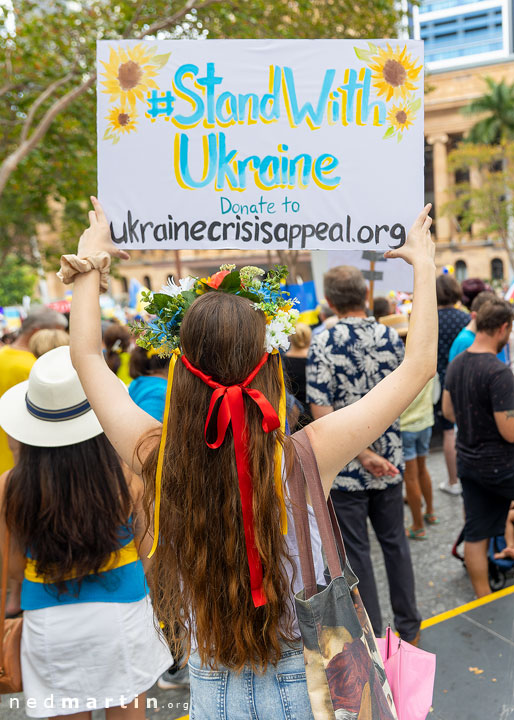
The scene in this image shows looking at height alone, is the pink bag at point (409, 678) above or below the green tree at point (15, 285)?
below

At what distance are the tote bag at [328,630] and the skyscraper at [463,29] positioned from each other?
10785 centimetres

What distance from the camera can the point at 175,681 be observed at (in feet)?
10.2

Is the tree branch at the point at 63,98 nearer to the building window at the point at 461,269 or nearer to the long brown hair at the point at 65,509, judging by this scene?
the long brown hair at the point at 65,509

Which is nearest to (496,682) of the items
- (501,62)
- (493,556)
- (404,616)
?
(404,616)

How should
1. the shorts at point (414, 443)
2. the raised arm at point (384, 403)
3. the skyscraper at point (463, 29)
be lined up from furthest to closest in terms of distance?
the skyscraper at point (463, 29) < the shorts at point (414, 443) < the raised arm at point (384, 403)

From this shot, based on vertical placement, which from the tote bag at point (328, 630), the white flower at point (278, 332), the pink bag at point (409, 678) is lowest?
the pink bag at point (409, 678)

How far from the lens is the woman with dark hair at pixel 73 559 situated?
202 centimetres

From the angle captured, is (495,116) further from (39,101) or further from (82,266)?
(82,266)

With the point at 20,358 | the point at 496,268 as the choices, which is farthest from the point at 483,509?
the point at 496,268

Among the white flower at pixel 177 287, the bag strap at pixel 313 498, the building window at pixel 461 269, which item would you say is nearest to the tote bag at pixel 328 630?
the bag strap at pixel 313 498

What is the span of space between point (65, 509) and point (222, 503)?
2.97 feet

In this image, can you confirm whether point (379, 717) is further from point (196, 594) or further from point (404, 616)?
point (404, 616)

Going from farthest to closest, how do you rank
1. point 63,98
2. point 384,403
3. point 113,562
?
1. point 63,98
2. point 113,562
3. point 384,403

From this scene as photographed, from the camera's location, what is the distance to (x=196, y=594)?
137 centimetres
